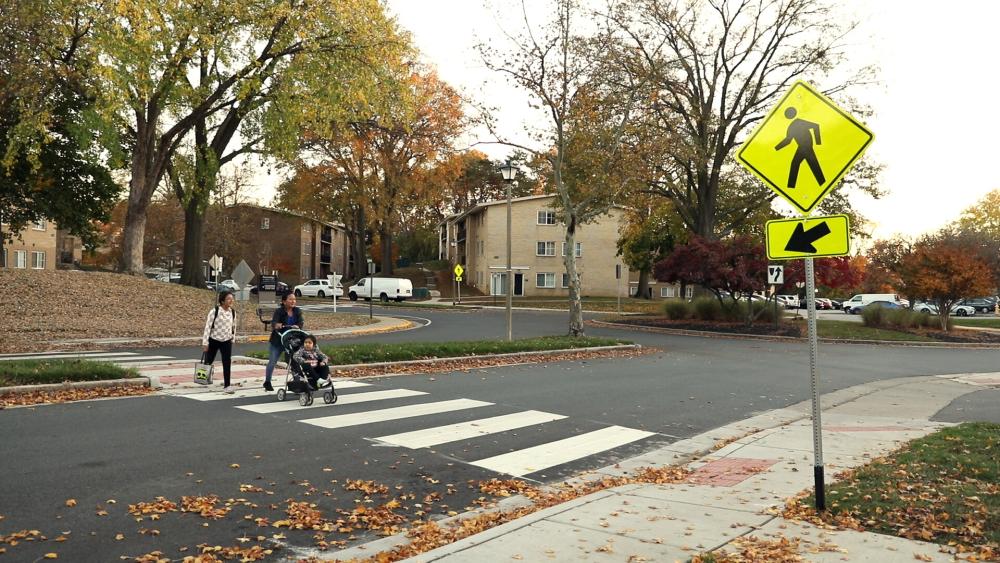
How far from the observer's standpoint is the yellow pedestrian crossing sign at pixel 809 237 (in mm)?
5656

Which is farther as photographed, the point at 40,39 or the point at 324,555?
the point at 40,39

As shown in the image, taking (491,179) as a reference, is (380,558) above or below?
below

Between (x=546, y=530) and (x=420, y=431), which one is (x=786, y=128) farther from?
(x=420, y=431)

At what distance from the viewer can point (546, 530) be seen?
17.8 ft

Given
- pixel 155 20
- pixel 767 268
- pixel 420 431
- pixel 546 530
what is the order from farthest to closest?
pixel 767 268 → pixel 155 20 → pixel 420 431 → pixel 546 530

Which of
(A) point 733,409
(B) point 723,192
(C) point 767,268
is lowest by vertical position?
(A) point 733,409

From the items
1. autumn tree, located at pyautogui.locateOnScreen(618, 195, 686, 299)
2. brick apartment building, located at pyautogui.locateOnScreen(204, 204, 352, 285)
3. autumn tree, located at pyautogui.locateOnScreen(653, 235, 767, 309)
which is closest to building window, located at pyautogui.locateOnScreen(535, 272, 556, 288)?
autumn tree, located at pyautogui.locateOnScreen(618, 195, 686, 299)

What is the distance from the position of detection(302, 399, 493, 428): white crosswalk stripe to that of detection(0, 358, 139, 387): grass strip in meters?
4.49

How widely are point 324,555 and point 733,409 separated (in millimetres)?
8912

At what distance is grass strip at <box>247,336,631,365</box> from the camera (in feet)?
51.9

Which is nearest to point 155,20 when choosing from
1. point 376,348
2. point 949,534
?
point 376,348

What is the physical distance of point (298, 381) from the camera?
35.8ft

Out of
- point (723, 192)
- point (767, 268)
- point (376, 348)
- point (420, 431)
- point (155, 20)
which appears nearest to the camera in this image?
point (420, 431)

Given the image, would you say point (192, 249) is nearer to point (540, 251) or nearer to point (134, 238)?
point (134, 238)
